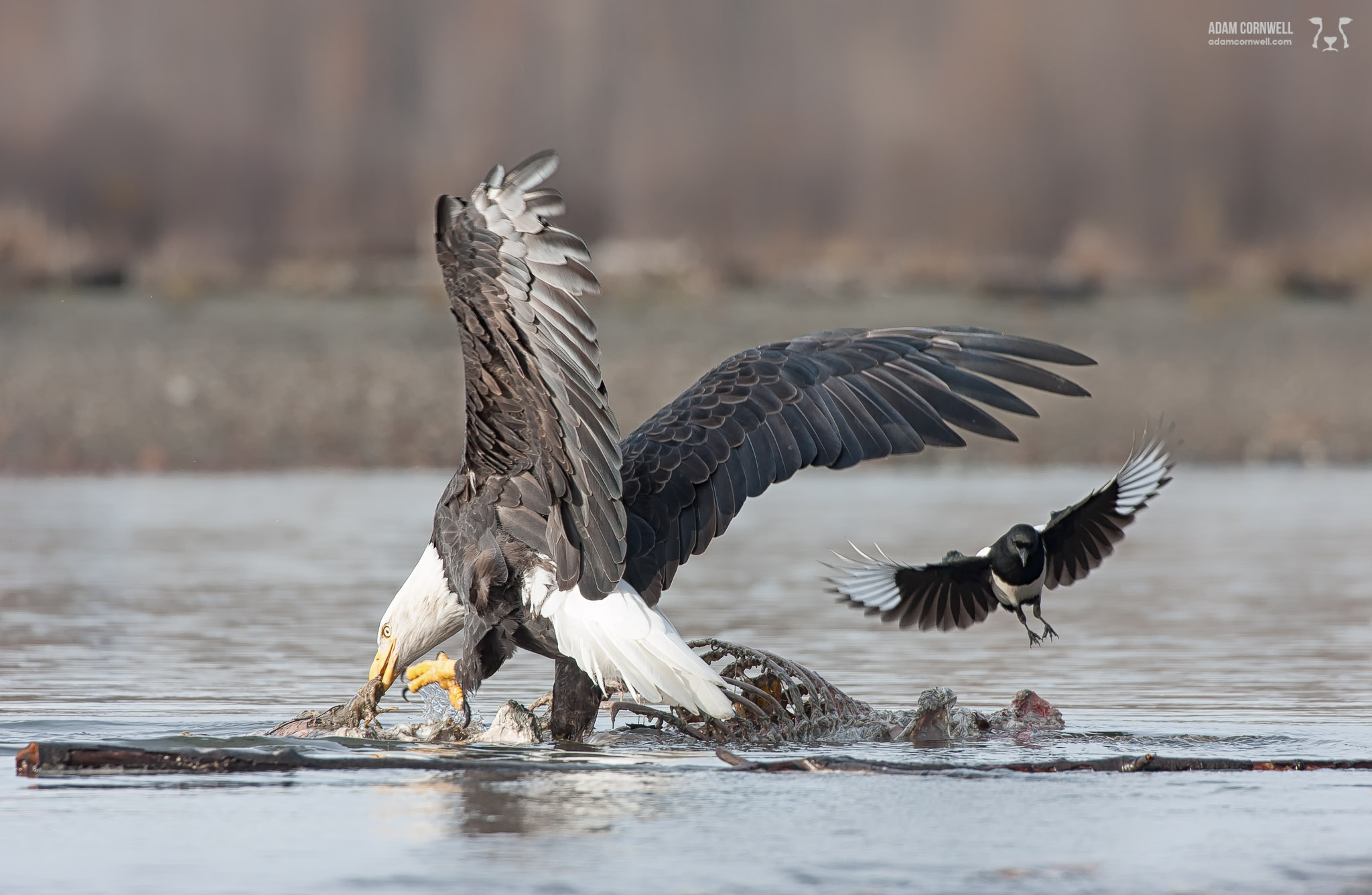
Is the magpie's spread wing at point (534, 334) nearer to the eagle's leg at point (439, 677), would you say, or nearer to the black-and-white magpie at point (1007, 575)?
the eagle's leg at point (439, 677)

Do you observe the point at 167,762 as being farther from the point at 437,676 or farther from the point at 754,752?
the point at 754,752

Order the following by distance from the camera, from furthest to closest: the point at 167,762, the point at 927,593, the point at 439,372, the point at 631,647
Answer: the point at 439,372, the point at 927,593, the point at 631,647, the point at 167,762

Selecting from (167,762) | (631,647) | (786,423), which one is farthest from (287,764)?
(786,423)

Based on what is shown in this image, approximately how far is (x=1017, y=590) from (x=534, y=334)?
7.18 feet

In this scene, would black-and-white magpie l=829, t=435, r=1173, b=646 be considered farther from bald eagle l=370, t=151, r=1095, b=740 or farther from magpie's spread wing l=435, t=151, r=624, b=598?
magpie's spread wing l=435, t=151, r=624, b=598

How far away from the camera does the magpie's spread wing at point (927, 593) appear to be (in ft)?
24.5

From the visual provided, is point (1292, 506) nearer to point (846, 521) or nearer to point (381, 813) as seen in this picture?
point (846, 521)

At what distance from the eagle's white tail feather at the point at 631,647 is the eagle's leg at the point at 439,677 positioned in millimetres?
419

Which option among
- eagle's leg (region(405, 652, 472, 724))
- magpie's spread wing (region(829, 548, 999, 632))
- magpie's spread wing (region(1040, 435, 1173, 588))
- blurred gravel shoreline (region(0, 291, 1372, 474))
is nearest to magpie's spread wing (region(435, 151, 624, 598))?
eagle's leg (region(405, 652, 472, 724))

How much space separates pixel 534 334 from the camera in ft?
18.6

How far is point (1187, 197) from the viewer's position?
24.0 metres

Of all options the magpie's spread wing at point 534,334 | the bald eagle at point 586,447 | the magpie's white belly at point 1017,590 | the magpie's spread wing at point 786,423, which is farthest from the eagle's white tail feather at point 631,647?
the magpie's white belly at point 1017,590

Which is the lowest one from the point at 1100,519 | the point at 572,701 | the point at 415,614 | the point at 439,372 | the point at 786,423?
the point at 572,701

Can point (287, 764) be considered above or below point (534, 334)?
below
